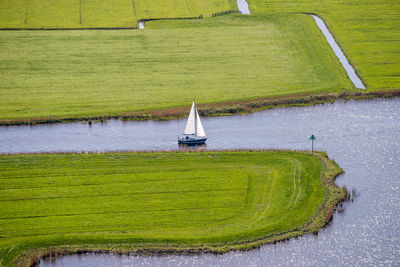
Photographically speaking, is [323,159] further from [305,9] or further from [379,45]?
[305,9]

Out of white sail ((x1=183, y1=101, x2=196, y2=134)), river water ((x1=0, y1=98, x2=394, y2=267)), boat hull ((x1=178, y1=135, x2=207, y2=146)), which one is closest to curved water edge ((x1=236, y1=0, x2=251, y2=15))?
river water ((x1=0, y1=98, x2=394, y2=267))

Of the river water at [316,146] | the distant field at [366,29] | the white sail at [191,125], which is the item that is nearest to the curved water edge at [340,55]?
the distant field at [366,29]

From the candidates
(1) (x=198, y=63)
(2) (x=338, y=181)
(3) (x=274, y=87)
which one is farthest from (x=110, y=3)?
(2) (x=338, y=181)

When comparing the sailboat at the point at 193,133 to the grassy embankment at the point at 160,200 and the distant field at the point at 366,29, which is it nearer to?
the grassy embankment at the point at 160,200

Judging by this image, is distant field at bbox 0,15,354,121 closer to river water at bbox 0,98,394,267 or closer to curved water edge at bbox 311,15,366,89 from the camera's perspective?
curved water edge at bbox 311,15,366,89

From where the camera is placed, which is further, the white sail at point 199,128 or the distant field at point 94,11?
the distant field at point 94,11
